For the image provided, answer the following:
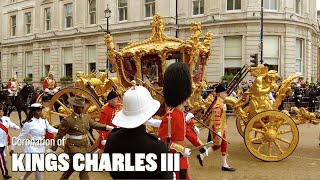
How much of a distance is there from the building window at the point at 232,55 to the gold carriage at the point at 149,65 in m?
17.3

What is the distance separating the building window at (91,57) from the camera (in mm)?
33531

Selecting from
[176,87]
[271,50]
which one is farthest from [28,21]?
[176,87]

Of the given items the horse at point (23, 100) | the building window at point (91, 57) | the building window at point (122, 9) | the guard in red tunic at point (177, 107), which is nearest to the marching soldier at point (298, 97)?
the horse at point (23, 100)

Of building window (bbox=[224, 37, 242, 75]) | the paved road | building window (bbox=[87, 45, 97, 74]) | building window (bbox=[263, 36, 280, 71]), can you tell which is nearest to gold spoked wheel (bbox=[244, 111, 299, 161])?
the paved road

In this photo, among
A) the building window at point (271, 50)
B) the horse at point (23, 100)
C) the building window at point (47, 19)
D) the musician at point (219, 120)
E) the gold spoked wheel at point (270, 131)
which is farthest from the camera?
the building window at point (47, 19)

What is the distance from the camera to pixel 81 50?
3397cm

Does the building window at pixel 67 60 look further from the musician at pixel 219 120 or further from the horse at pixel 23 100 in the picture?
the musician at pixel 219 120

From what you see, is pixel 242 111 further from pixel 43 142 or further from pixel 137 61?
pixel 43 142

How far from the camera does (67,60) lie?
35531 mm

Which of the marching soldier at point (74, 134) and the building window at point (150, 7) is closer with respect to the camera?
the marching soldier at point (74, 134)

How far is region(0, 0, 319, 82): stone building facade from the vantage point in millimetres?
26781

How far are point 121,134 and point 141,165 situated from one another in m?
0.31

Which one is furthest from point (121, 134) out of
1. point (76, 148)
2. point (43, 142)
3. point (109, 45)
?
point (109, 45)

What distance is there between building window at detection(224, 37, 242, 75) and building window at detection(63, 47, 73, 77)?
14382 mm
